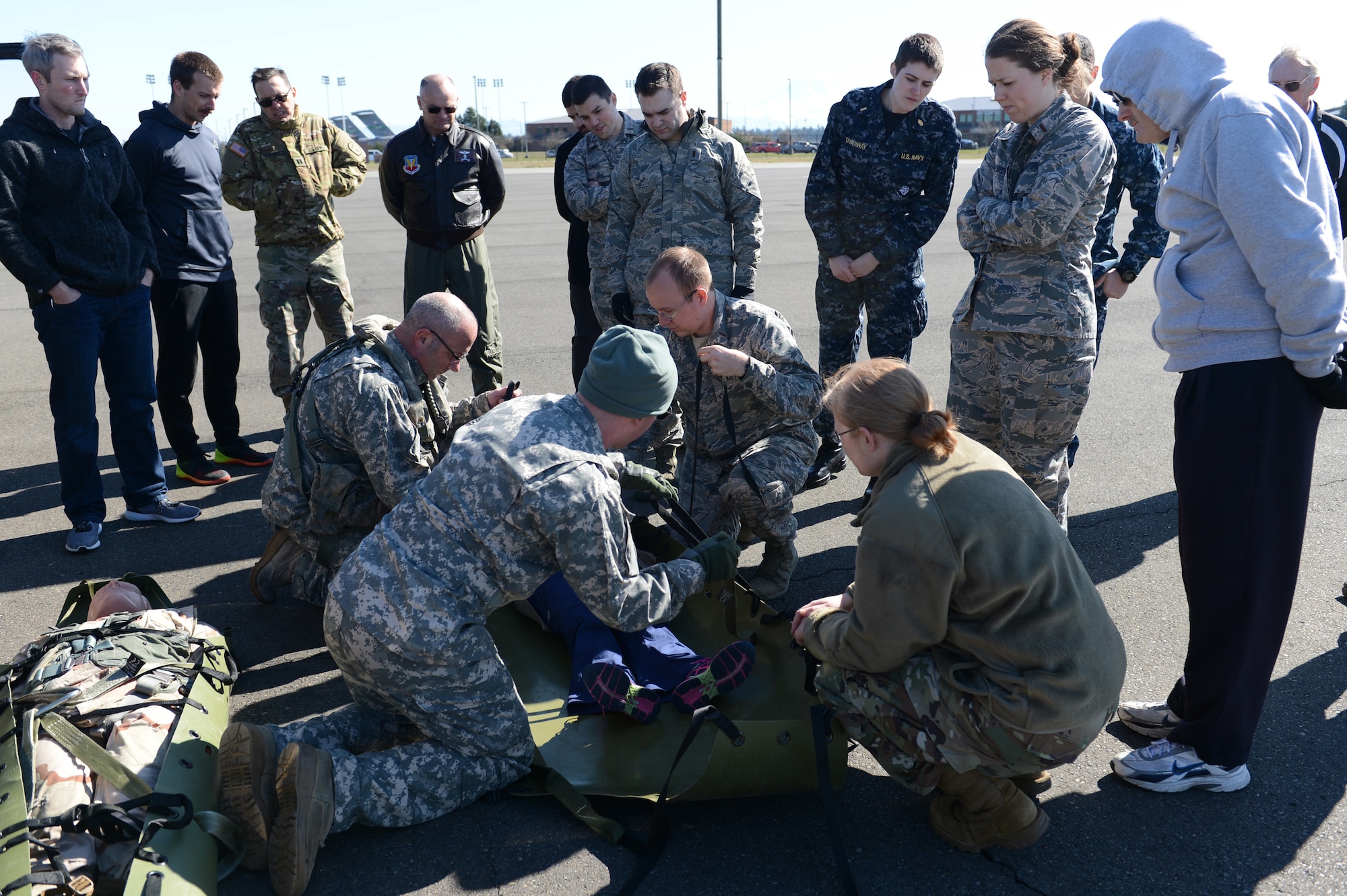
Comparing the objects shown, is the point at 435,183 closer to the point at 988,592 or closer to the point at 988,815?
the point at 988,592

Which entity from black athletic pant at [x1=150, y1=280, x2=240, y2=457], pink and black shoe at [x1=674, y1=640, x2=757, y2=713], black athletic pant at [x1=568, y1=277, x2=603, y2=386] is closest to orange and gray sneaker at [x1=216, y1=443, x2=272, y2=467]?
black athletic pant at [x1=150, y1=280, x2=240, y2=457]

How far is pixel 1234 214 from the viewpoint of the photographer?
2.58m

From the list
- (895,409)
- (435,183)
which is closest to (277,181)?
(435,183)

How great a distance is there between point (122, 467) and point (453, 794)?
320 cm

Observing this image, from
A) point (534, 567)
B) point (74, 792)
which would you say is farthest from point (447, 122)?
point (74, 792)

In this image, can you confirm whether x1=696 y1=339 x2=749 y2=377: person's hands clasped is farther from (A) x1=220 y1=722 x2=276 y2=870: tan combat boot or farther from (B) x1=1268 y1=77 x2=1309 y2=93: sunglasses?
(B) x1=1268 y1=77 x2=1309 y2=93: sunglasses

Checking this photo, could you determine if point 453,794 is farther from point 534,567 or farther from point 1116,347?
point 1116,347

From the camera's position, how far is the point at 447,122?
6160 mm

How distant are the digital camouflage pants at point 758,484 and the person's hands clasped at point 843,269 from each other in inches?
51.5

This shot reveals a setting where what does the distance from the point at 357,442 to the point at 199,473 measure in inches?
95.3

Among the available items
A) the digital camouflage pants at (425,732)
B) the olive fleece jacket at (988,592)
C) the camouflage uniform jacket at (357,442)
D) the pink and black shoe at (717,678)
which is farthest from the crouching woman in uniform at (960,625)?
the camouflage uniform jacket at (357,442)

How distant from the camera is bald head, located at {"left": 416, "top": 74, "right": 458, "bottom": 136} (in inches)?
238

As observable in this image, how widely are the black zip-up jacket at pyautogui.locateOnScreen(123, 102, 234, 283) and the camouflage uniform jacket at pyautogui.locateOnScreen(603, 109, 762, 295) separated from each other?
2393 mm

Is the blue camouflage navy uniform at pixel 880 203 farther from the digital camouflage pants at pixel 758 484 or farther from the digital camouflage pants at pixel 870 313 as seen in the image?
the digital camouflage pants at pixel 758 484
